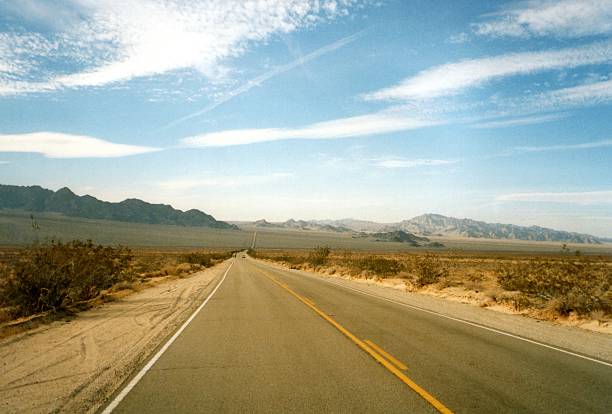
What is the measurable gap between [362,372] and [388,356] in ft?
3.95

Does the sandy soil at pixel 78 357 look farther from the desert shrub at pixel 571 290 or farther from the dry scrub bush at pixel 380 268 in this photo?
the dry scrub bush at pixel 380 268

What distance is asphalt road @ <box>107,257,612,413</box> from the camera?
554 cm

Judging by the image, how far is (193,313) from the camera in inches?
546

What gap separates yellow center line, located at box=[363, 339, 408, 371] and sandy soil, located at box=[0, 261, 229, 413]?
4.52 m

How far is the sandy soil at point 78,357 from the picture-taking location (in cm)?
591

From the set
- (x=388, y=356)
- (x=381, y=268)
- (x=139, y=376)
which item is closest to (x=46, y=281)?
(x=139, y=376)

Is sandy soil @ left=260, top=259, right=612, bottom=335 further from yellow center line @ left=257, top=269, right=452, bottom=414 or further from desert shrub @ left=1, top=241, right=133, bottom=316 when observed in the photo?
desert shrub @ left=1, top=241, right=133, bottom=316

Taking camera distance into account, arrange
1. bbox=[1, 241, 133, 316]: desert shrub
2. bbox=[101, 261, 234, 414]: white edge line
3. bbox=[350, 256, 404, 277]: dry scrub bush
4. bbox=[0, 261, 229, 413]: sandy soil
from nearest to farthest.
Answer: bbox=[101, 261, 234, 414]: white edge line
bbox=[0, 261, 229, 413]: sandy soil
bbox=[1, 241, 133, 316]: desert shrub
bbox=[350, 256, 404, 277]: dry scrub bush

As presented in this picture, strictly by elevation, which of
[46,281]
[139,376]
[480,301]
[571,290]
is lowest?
[139,376]

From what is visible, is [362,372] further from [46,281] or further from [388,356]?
[46,281]

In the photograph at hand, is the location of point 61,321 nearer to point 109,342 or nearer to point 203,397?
point 109,342

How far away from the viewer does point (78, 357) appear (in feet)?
27.1

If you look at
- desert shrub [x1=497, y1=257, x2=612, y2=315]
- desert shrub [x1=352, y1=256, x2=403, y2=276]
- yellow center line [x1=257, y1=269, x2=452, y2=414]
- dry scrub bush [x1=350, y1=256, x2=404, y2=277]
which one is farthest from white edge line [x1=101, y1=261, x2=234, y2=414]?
desert shrub [x1=352, y1=256, x2=403, y2=276]

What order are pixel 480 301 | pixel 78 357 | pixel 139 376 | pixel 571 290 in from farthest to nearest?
pixel 480 301 → pixel 571 290 → pixel 78 357 → pixel 139 376
